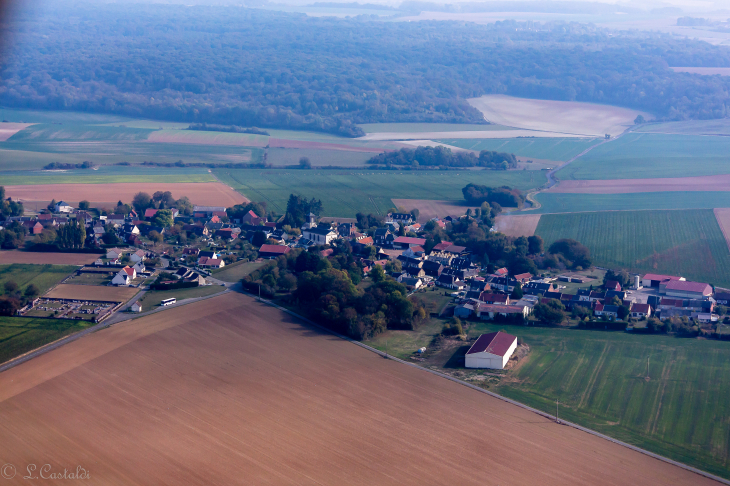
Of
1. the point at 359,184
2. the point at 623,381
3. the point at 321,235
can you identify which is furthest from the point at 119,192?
the point at 623,381

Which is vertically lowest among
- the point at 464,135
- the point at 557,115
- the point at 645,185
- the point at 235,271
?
the point at 235,271

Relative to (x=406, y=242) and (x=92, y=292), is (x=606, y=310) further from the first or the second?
(x=92, y=292)

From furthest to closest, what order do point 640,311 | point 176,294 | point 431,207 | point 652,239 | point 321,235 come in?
point 431,207, point 321,235, point 652,239, point 176,294, point 640,311

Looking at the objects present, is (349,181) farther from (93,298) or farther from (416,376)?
(416,376)

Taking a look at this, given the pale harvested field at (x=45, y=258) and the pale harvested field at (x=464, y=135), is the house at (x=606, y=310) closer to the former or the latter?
the pale harvested field at (x=45, y=258)

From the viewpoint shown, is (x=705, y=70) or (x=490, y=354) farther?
(x=705, y=70)

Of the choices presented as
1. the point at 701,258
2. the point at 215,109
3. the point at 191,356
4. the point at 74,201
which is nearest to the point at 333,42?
the point at 215,109

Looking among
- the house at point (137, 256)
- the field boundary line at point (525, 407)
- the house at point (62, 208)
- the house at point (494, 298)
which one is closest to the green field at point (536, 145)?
the house at point (494, 298)
